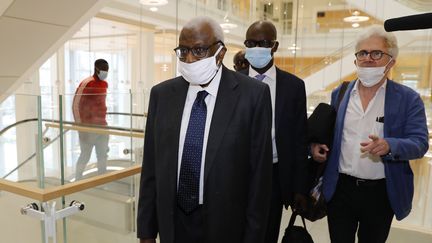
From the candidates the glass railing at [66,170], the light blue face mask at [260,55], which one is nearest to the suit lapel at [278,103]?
the light blue face mask at [260,55]

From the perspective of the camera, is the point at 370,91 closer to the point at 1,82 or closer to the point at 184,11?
the point at 1,82

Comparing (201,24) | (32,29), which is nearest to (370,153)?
(201,24)

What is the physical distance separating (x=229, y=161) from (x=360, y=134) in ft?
2.80

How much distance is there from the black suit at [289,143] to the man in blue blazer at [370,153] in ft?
0.35

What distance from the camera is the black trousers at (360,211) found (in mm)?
1721

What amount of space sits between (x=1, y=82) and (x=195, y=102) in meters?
4.41

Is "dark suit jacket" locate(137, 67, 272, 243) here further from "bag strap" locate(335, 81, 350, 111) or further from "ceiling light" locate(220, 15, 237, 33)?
"ceiling light" locate(220, 15, 237, 33)

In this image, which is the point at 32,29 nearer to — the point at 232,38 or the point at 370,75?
the point at 370,75

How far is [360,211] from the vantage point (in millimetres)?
1754

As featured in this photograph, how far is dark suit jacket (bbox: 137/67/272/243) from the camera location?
4.16ft

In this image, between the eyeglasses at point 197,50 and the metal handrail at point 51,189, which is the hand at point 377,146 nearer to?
the eyeglasses at point 197,50

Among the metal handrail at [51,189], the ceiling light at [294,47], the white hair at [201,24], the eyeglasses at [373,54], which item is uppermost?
the ceiling light at [294,47]

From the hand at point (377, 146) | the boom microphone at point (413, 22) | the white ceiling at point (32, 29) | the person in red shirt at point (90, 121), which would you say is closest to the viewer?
the boom microphone at point (413, 22)

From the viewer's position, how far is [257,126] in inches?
51.1
